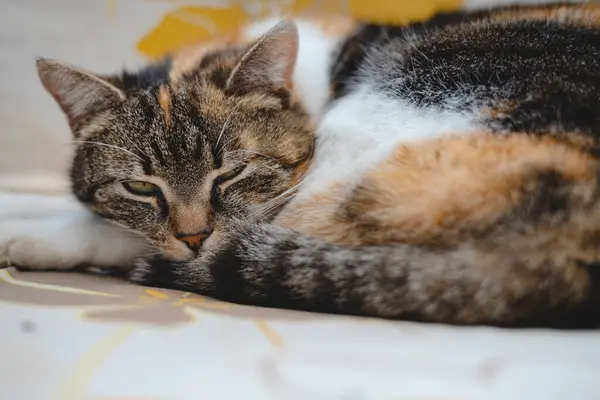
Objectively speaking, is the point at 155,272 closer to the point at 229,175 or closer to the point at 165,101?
the point at 229,175

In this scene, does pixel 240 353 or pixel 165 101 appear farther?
pixel 165 101

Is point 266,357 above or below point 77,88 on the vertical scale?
below

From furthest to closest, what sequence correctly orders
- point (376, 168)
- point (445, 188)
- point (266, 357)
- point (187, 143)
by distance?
point (187, 143)
point (376, 168)
point (445, 188)
point (266, 357)

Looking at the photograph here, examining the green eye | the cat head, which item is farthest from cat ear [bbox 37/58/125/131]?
the green eye

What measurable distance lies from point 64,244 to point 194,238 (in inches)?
10.4

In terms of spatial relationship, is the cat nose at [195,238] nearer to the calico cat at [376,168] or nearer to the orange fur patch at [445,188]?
the calico cat at [376,168]

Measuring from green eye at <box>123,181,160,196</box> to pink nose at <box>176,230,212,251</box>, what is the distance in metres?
0.11

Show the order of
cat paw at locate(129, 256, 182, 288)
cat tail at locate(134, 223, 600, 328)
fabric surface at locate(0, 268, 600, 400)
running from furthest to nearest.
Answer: cat paw at locate(129, 256, 182, 288) < cat tail at locate(134, 223, 600, 328) < fabric surface at locate(0, 268, 600, 400)

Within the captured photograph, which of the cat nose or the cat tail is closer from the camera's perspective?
the cat tail

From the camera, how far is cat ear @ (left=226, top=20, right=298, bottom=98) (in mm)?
1079

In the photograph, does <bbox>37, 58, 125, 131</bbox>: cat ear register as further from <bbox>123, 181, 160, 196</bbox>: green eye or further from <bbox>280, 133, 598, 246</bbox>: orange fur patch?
<bbox>280, 133, 598, 246</bbox>: orange fur patch

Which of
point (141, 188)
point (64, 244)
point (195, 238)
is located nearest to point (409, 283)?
point (195, 238)

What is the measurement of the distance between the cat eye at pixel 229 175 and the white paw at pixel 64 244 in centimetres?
19

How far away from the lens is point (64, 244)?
107 centimetres
